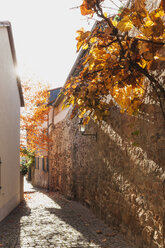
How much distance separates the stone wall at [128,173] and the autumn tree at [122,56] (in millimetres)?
397

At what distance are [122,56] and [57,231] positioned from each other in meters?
3.83

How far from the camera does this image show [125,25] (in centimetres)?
309

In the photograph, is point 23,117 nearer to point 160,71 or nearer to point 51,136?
point 51,136

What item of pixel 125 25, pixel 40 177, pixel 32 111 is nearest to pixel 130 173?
pixel 125 25

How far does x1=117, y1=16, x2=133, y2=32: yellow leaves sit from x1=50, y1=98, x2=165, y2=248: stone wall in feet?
4.72

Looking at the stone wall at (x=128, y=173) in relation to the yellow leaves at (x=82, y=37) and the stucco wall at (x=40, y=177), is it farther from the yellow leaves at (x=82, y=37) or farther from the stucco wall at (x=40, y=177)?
the stucco wall at (x=40, y=177)

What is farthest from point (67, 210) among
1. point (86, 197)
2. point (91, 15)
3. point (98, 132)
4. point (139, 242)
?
point (91, 15)

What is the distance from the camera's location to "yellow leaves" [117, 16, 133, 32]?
3070 mm

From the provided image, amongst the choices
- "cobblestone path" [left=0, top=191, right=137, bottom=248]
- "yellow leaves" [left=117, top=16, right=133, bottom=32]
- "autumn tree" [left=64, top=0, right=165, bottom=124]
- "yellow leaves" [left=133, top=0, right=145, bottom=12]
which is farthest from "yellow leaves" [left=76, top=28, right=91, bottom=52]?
"cobblestone path" [left=0, top=191, right=137, bottom=248]

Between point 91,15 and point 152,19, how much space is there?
2.24ft

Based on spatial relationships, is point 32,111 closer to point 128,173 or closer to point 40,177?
point 40,177

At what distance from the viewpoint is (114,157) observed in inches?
236

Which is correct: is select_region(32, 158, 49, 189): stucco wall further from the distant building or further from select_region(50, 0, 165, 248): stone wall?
select_region(50, 0, 165, 248): stone wall

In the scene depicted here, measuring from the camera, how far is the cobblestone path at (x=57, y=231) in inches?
199
